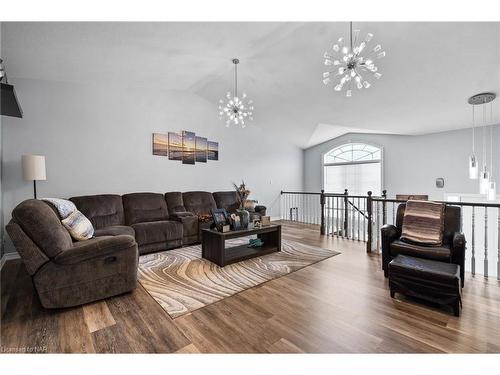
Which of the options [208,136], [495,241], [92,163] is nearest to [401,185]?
[495,241]

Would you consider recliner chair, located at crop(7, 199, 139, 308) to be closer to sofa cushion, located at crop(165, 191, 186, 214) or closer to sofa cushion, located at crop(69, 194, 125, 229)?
sofa cushion, located at crop(69, 194, 125, 229)

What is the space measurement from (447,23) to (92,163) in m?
5.54

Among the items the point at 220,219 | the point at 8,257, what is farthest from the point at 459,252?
the point at 8,257

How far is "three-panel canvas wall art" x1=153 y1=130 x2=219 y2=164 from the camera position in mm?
4887

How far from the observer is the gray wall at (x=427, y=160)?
5234 mm

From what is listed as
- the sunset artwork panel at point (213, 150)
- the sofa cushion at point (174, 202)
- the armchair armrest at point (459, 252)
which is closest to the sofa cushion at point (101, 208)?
the sofa cushion at point (174, 202)

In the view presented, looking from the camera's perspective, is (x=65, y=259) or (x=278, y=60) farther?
(x=278, y=60)

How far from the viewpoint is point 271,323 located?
1.83 meters

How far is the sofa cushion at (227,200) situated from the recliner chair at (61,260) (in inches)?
126

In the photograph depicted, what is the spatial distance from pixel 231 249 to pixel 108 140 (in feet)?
10.2

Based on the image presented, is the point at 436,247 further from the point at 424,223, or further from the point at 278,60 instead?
the point at 278,60

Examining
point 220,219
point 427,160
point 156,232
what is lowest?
point 156,232

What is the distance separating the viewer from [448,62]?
10.0 feet

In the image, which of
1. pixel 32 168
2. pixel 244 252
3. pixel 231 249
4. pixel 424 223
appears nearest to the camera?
pixel 424 223
